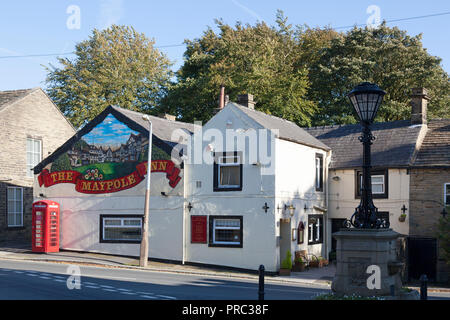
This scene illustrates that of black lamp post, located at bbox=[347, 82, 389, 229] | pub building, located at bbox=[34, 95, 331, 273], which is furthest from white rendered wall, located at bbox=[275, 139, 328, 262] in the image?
black lamp post, located at bbox=[347, 82, 389, 229]

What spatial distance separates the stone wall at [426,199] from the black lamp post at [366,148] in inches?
600

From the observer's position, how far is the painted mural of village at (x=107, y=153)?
28219 millimetres

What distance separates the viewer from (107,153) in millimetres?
29141

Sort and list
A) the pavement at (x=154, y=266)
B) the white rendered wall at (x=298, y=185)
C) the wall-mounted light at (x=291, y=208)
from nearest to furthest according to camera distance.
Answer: the pavement at (x=154, y=266), the white rendered wall at (x=298, y=185), the wall-mounted light at (x=291, y=208)

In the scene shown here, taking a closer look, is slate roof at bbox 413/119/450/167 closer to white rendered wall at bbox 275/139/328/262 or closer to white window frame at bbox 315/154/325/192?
white window frame at bbox 315/154/325/192

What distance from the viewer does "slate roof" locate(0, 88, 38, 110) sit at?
111 ft

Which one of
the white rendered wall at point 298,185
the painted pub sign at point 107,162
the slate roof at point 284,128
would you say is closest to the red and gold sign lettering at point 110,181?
the painted pub sign at point 107,162

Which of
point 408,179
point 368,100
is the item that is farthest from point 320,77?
point 368,100

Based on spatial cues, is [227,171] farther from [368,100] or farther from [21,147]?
[21,147]

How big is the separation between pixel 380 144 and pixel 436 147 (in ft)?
9.72

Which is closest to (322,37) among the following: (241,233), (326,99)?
(326,99)

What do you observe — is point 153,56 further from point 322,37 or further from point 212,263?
point 212,263

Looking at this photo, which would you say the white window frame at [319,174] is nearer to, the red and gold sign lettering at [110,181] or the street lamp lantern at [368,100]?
the red and gold sign lettering at [110,181]
